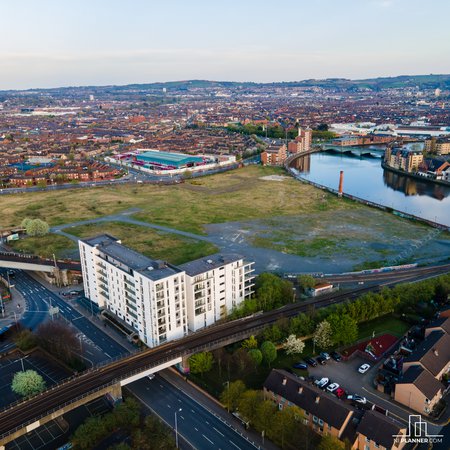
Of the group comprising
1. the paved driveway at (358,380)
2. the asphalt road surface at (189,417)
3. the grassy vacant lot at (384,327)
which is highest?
the grassy vacant lot at (384,327)

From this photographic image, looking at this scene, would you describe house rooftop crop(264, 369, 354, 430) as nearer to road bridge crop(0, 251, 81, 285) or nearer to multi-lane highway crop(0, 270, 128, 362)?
multi-lane highway crop(0, 270, 128, 362)

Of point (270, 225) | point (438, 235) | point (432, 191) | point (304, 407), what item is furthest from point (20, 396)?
point (432, 191)

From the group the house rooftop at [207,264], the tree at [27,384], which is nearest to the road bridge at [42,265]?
the house rooftop at [207,264]

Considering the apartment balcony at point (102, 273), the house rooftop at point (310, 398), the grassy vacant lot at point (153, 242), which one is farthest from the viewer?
the grassy vacant lot at point (153, 242)

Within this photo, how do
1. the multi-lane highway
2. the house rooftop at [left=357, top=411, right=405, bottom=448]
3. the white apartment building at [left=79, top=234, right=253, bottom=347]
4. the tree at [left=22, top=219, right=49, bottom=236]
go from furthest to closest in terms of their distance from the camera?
the tree at [left=22, top=219, right=49, bottom=236], the multi-lane highway, the white apartment building at [left=79, top=234, right=253, bottom=347], the house rooftop at [left=357, top=411, right=405, bottom=448]

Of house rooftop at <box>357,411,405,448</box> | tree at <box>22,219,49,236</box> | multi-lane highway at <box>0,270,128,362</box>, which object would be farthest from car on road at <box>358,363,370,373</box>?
tree at <box>22,219,49,236</box>

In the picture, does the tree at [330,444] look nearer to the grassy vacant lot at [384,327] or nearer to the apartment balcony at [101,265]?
the grassy vacant lot at [384,327]
